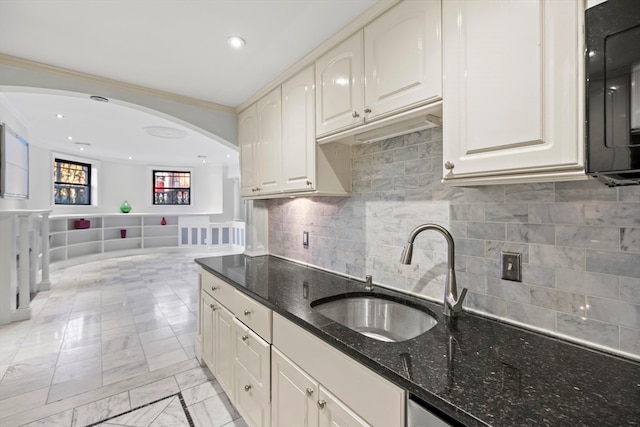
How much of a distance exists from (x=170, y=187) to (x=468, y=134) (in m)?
8.82

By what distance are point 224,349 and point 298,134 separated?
60.6 inches

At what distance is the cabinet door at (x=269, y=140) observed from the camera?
2086mm

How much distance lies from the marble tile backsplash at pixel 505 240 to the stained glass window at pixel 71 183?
7322mm

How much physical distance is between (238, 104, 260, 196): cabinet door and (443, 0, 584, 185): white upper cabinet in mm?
1659

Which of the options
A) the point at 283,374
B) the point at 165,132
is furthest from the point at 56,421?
the point at 165,132

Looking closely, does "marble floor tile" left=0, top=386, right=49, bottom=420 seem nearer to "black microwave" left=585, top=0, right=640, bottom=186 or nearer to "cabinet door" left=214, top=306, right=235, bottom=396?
"cabinet door" left=214, top=306, right=235, bottom=396

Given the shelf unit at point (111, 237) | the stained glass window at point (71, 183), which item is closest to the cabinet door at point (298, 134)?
the shelf unit at point (111, 237)

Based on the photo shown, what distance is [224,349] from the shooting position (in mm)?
1916

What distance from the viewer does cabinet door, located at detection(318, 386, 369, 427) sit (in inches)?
38.1

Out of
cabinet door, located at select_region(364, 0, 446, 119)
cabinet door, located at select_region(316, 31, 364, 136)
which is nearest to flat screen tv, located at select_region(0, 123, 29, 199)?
cabinet door, located at select_region(316, 31, 364, 136)

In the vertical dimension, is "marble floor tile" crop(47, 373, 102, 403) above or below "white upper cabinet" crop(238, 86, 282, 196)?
below

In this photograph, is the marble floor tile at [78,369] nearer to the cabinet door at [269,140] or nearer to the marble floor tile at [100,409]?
the marble floor tile at [100,409]

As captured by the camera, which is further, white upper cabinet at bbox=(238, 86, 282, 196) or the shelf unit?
the shelf unit

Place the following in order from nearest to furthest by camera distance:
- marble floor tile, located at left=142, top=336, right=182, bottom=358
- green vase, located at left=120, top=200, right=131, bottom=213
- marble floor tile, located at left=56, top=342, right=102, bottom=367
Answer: marble floor tile, located at left=56, top=342, right=102, bottom=367 → marble floor tile, located at left=142, top=336, right=182, bottom=358 → green vase, located at left=120, top=200, right=131, bottom=213
